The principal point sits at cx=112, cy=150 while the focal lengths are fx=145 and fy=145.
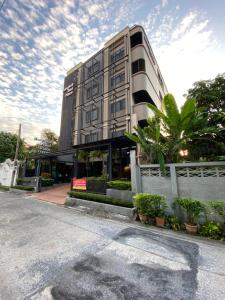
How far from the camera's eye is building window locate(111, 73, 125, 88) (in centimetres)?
1586

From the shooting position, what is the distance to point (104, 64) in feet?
58.1

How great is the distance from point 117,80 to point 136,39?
192 inches

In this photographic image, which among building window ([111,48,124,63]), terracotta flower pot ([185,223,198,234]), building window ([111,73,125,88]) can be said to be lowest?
terracotta flower pot ([185,223,198,234])

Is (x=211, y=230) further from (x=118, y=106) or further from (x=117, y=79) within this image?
(x=117, y=79)

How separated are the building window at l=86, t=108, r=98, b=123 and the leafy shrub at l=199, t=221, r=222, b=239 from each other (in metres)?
14.7

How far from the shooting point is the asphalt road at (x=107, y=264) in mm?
2568

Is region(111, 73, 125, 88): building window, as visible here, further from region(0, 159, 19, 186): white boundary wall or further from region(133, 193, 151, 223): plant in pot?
region(0, 159, 19, 186): white boundary wall

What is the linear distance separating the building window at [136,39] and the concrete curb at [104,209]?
54.7 feet

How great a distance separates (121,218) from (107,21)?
30.7 ft

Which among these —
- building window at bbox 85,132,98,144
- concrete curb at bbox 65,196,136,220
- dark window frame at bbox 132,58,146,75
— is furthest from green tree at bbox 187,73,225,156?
building window at bbox 85,132,98,144

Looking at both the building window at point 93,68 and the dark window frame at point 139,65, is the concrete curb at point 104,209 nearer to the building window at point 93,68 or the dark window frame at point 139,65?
the dark window frame at point 139,65

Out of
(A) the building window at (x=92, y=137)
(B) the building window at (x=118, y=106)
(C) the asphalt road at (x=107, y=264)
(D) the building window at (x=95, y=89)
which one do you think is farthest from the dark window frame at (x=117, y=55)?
(C) the asphalt road at (x=107, y=264)

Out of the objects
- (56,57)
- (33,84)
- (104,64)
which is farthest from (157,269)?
(104,64)

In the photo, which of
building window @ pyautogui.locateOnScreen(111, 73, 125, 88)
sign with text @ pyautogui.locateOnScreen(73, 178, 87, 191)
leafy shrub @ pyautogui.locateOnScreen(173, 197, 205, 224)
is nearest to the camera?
leafy shrub @ pyautogui.locateOnScreen(173, 197, 205, 224)
